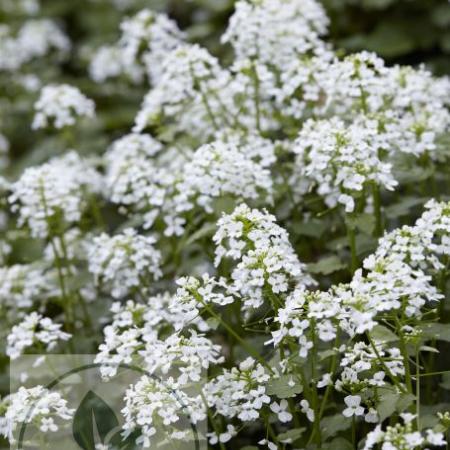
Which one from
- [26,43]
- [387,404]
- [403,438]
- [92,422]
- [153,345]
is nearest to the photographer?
[403,438]

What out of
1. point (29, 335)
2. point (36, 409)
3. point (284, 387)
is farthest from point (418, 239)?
point (29, 335)

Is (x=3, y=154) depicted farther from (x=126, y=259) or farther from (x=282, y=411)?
(x=282, y=411)

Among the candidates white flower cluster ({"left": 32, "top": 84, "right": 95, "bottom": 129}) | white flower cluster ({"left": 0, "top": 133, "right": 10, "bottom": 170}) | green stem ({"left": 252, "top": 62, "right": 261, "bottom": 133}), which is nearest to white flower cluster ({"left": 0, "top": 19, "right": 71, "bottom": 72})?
white flower cluster ({"left": 0, "top": 133, "right": 10, "bottom": 170})

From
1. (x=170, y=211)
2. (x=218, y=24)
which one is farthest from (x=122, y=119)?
(x=170, y=211)

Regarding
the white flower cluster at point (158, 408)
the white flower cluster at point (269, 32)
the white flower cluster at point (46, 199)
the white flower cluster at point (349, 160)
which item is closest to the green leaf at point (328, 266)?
the white flower cluster at point (349, 160)

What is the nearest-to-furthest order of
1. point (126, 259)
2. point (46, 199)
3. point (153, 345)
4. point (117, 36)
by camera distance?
point (153, 345), point (126, 259), point (46, 199), point (117, 36)

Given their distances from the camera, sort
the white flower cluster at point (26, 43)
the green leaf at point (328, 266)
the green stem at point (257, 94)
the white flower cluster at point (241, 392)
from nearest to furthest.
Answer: the white flower cluster at point (241, 392), the green leaf at point (328, 266), the green stem at point (257, 94), the white flower cluster at point (26, 43)

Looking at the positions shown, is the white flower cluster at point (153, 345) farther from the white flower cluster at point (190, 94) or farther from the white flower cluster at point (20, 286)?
the white flower cluster at point (190, 94)
